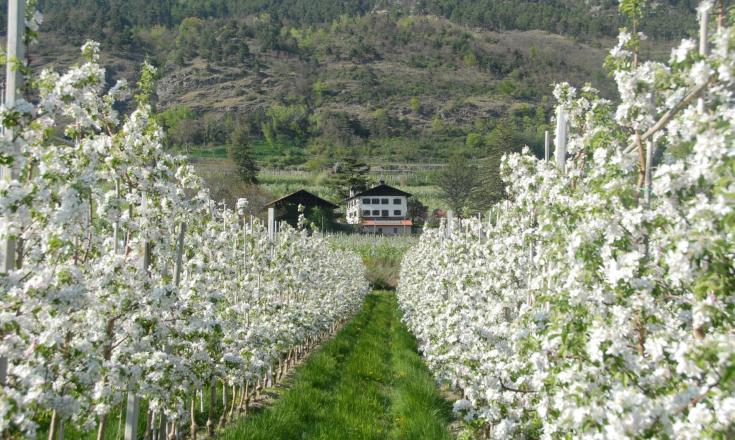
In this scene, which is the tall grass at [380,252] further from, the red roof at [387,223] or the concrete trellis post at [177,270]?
the concrete trellis post at [177,270]

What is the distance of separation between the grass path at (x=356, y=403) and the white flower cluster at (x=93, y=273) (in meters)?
0.83

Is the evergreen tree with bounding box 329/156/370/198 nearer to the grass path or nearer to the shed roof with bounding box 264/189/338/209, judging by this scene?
the shed roof with bounding box 264/189/338/209

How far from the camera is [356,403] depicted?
8.37 metres

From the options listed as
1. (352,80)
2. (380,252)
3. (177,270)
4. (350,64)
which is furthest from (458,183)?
(350,64)

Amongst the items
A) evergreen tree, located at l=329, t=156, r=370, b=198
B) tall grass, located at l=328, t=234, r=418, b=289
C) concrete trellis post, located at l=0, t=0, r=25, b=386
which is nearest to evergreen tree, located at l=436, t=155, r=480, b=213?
evergreen tree, located at l=329, t=156, r=370, b=198

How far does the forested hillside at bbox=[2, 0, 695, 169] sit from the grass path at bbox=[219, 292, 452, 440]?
212 feet

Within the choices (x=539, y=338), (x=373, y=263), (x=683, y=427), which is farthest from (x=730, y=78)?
(x=373, y=263)

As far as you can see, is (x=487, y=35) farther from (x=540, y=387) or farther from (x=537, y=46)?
(x=540, y=387)

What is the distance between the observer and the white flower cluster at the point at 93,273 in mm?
3193

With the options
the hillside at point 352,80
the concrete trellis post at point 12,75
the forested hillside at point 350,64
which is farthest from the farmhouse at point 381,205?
the concrete trellis post at point 12,75

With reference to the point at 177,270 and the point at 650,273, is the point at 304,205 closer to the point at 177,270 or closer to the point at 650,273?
the point at 177,270

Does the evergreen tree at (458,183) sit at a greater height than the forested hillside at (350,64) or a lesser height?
lesser

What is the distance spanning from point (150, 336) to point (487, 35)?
538 feet

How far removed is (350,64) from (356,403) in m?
135
